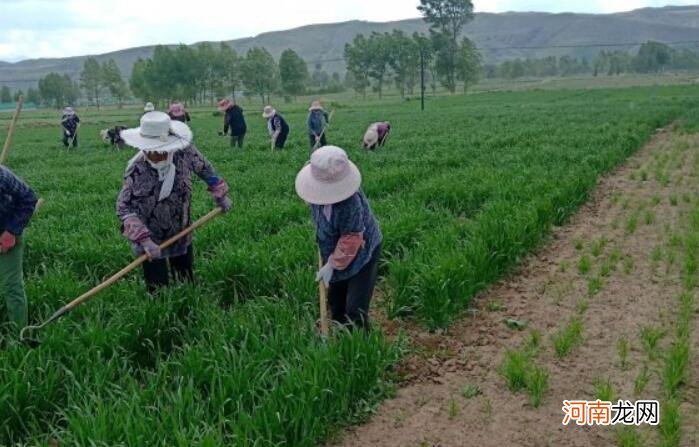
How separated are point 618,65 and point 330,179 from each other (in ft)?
432

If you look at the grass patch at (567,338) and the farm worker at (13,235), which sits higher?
the farm worker at (13,235)

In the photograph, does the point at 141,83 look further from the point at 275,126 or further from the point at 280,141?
the point at 275,126

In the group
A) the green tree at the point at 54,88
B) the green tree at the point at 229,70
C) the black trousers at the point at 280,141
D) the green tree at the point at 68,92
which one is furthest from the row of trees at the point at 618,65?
the black trousers at the point at 280,141

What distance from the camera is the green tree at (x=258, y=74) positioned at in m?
81.8

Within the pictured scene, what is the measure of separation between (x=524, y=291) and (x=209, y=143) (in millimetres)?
15239

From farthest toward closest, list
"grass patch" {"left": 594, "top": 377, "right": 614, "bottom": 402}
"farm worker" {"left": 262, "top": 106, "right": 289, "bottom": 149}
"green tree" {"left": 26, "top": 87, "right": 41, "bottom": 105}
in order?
"green tree" {"left": 26, "top": 87, "right": 41, "bottom": 105} < "farm worker" {"left": 262, "top": 106, "right": 289, "bottom": 149} < "grass patch" {"left": 594, "top": 377, "right": 614, "bottom": 402}

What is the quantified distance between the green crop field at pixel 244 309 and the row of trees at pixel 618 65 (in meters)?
115

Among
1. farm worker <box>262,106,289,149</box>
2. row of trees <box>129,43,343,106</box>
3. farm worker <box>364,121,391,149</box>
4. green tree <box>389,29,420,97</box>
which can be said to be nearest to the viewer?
farm worker <box>364,121,391,149</box>

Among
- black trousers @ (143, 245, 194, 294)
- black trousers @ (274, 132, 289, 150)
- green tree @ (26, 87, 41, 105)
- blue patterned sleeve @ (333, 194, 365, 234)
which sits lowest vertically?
black trousers @ (143, 245, 194, 294)

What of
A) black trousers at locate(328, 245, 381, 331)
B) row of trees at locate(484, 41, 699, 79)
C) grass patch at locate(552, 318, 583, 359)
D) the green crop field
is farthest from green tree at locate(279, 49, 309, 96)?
black trousers at locate(328, 245, 381, 331)

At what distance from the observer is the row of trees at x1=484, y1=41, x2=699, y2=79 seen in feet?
374

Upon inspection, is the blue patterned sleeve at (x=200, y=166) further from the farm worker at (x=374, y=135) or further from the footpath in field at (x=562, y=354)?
the farm worker at (x=374, y=135)

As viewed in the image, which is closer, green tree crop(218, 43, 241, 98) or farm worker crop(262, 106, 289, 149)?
farm worker crop(262, 106, 289, 149)

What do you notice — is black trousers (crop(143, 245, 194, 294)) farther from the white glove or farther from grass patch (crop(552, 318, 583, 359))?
grass patch (crop(552, 318, 583, 359))
